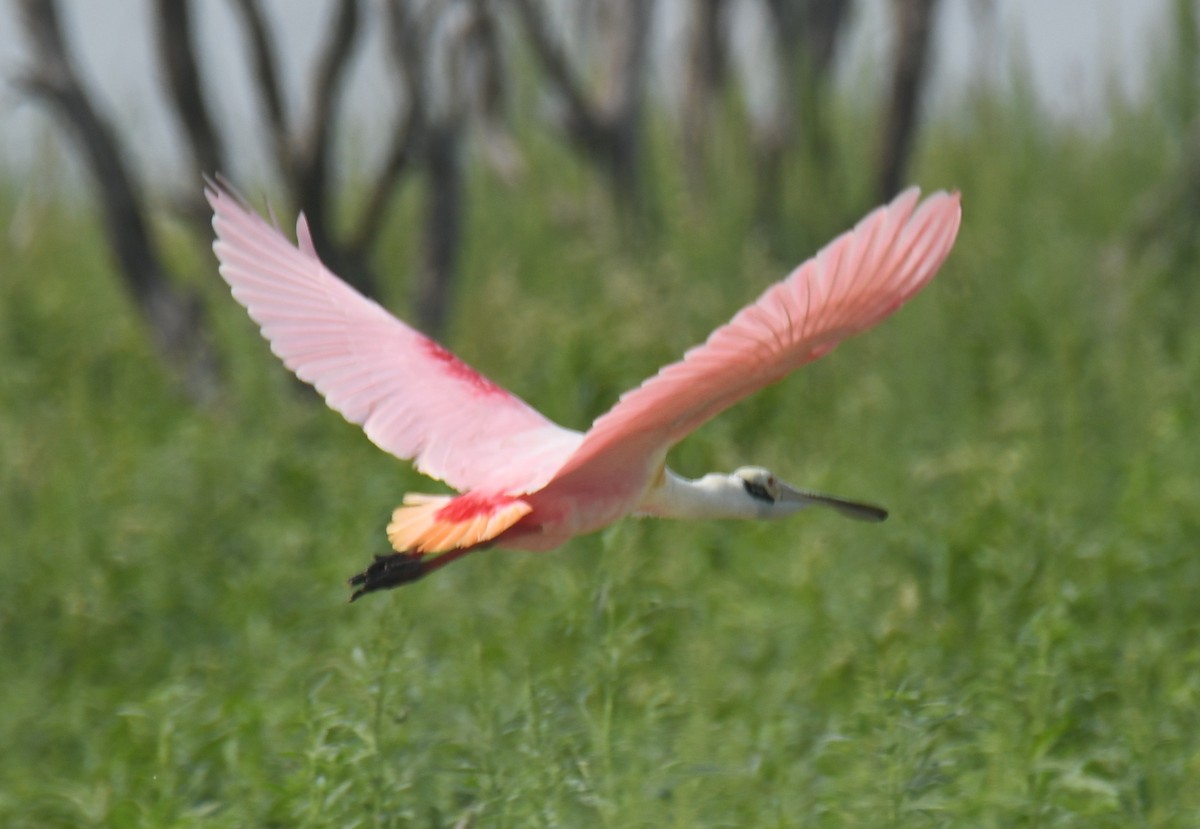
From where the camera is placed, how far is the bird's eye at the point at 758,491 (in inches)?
115

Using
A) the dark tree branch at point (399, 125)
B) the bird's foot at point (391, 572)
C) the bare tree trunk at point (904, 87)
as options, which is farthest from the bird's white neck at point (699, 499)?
the bare tree trunk at point (904, 87)

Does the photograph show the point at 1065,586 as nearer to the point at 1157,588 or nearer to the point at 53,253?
the point at 1157,588

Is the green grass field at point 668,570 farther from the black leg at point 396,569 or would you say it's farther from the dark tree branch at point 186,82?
the dark tree branch at point 186,82

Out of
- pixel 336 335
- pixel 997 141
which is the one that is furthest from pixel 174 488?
pixel 997 141

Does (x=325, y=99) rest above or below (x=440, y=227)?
above

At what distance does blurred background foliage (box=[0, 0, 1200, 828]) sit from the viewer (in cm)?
298

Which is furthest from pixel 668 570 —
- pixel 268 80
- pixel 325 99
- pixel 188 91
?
pixel 188 91

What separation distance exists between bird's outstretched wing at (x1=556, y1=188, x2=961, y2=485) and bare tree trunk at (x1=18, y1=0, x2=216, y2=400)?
4289mm

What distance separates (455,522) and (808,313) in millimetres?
585

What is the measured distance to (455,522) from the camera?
262cm

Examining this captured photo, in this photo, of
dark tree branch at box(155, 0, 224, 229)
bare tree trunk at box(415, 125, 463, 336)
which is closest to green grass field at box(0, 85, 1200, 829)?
bare tree trunk at box(415, 125, 463, 336)

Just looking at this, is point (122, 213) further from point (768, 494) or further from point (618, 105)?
point (768, 494)

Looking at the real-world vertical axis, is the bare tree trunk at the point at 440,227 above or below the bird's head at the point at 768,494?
above

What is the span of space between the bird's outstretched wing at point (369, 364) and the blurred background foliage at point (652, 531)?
0.32 metres
